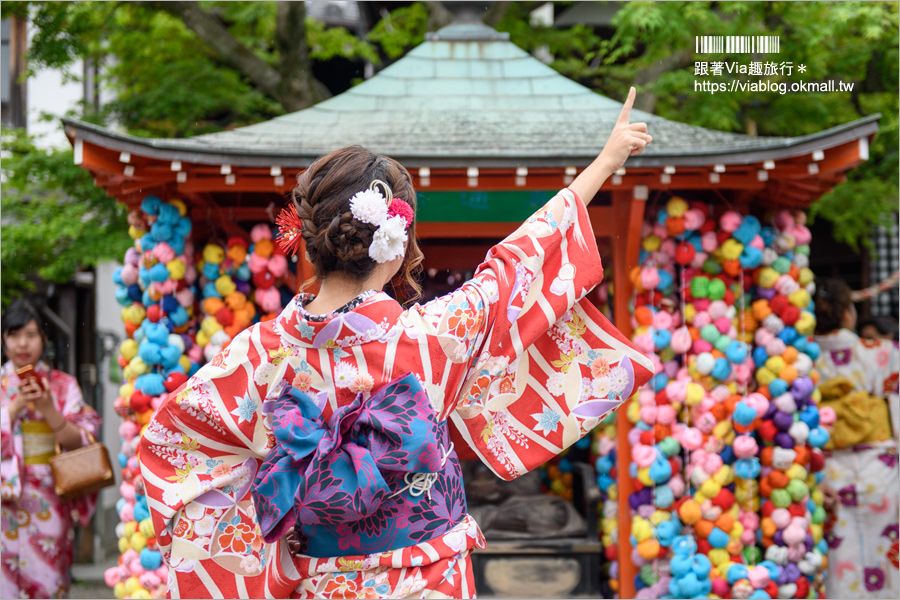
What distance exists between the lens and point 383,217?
1.56 meters

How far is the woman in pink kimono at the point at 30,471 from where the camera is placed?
14.7ft

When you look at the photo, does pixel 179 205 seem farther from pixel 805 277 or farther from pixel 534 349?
pixel 805 277

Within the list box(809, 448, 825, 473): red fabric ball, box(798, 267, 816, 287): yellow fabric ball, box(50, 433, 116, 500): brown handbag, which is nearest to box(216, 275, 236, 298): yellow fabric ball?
box(50, 433, 116, 500): brown handbag

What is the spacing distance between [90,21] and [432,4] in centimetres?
301

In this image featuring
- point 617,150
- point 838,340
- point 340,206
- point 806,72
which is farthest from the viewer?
point 806,72

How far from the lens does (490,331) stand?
173cm

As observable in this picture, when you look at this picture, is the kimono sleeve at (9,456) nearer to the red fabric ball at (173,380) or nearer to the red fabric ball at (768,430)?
the red fabric ball at (173,380)

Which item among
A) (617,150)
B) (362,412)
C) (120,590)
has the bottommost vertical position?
(120,590)

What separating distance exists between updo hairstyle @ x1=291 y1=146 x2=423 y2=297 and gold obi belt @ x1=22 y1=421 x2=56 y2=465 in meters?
3.78

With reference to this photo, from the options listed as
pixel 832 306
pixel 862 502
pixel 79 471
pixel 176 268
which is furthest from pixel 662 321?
pixel 79 471

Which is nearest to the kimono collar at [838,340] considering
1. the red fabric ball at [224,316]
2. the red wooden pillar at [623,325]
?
the red wooden pillar at [623,325]

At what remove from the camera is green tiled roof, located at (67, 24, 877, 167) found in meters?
3.59

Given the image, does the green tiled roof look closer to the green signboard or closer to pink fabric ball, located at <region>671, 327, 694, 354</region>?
the green signboard

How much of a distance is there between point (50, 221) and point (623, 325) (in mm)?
4398
